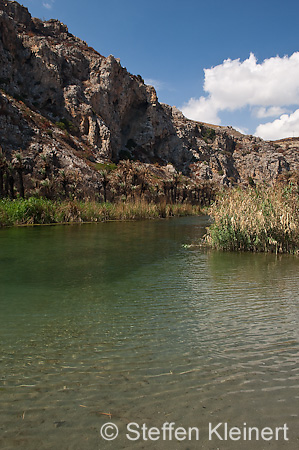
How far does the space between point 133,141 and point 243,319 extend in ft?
252

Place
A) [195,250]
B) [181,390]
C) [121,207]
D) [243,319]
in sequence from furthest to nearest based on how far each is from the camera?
[121,207] < [195,250] < [243,319] < [181,390]

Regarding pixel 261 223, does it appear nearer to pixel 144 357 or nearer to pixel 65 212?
pixel 144 357

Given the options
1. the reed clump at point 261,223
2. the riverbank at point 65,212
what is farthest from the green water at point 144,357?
the riverbank at point 65,212

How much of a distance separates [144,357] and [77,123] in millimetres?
65137

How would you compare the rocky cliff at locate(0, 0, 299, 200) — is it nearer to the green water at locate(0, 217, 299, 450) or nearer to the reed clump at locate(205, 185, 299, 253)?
the reed clump at locate(205, 185, 299, 253)

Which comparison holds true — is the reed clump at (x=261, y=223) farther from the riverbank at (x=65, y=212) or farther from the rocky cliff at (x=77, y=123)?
the rocky cliff at (x=77, y=123)

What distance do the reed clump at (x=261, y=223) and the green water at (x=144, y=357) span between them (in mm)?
3504

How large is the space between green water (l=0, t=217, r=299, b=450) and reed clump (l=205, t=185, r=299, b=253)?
350 cm

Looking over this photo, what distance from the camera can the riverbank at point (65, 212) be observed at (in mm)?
20266

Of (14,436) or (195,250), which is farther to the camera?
(195,250)

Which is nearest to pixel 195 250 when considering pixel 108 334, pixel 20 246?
pixel 20 246

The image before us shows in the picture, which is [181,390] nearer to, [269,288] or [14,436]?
[14,436]

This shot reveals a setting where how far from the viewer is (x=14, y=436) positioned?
1.88m

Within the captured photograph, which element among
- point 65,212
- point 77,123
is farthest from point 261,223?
point 77,123
